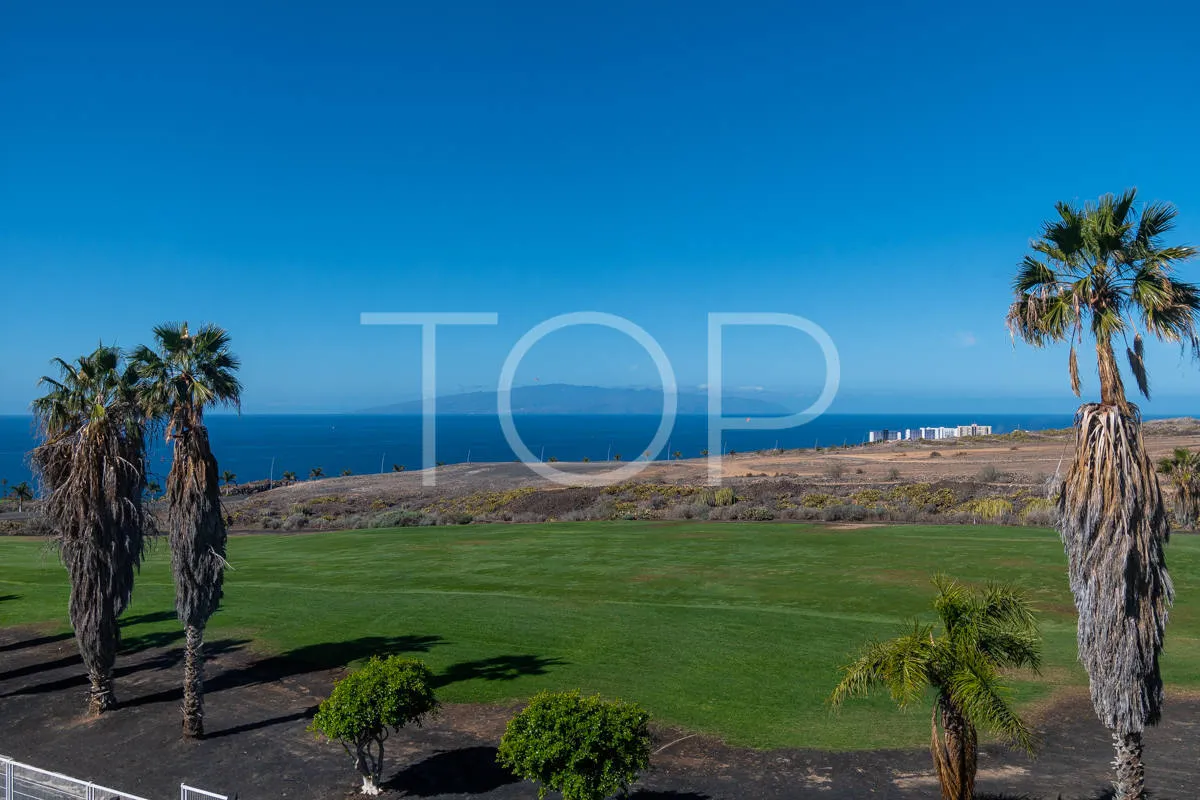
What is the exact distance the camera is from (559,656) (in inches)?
777

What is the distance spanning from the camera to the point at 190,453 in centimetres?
1452

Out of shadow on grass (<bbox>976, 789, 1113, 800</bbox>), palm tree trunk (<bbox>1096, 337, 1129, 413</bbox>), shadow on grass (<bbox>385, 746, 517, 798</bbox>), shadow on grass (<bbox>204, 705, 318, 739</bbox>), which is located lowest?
shadow on grass (<bbox>204, 705, 318, 739</bbox>)

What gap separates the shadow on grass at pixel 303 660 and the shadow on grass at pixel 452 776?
21.3 ft

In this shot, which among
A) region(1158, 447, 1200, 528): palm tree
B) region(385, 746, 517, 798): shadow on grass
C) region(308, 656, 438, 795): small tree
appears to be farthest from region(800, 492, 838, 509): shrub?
region(308, 656, 438, 795): small tree

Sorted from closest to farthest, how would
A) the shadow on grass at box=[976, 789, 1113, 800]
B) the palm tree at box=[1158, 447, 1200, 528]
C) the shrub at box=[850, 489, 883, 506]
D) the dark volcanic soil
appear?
the shadow on grass at box=[976, 789, 1113, 800]
the dark volcanic soil
the palm tree at box=[1158, 447, 1200, 528]
the shrub at box=[850, 489, 883, 506]

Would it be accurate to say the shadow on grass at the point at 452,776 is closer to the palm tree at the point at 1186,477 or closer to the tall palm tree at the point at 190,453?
the tall palm tree at the point at 190,453

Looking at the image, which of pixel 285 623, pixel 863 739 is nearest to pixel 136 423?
pixel 285 623

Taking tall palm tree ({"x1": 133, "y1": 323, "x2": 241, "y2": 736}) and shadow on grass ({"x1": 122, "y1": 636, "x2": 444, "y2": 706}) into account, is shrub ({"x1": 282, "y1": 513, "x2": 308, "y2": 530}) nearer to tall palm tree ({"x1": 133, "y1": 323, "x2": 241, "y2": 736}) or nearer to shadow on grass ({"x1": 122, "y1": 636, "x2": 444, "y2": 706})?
shadow on grass ({"x1": 122, "y1": 636, "x2": 444, "y2": 706})

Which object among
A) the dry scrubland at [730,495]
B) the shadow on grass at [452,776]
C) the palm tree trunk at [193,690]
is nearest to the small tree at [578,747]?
the shadow on grass at [452,776]

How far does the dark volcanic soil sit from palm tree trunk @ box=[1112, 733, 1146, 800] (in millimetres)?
2393

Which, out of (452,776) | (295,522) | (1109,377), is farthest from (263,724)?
(295,522)

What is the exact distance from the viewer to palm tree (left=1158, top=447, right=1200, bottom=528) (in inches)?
1264

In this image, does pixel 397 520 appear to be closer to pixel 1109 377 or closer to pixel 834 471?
pixel 834 471

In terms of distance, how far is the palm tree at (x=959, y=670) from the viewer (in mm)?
9805
